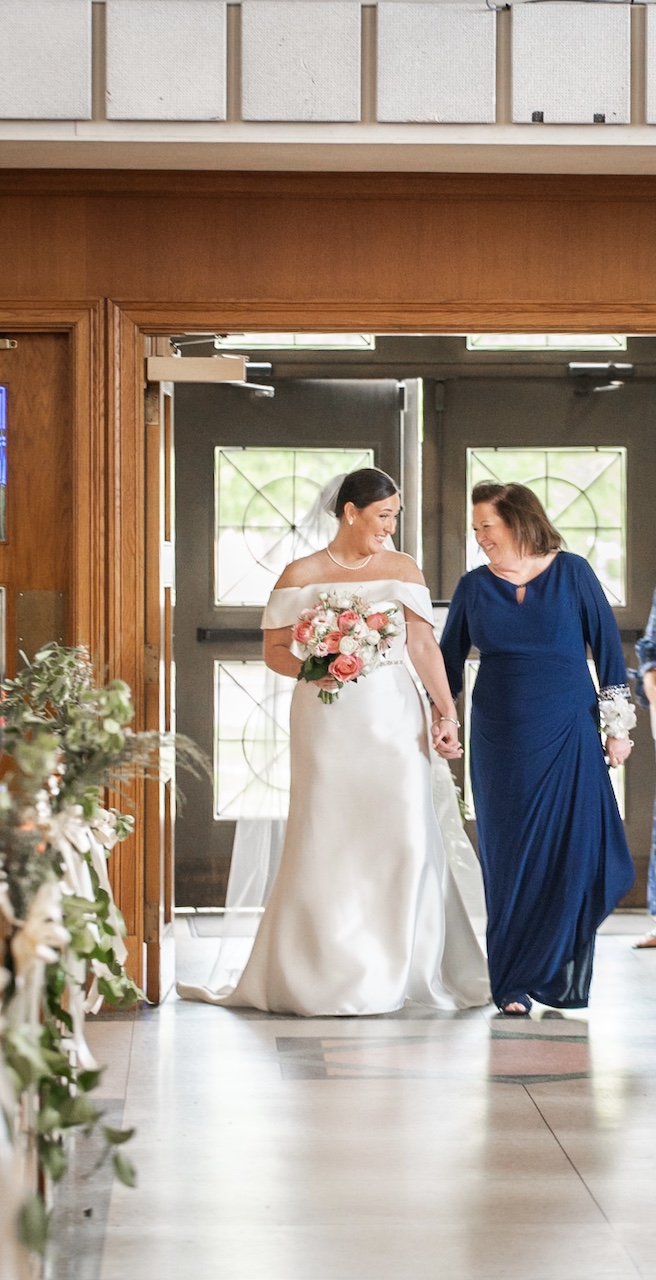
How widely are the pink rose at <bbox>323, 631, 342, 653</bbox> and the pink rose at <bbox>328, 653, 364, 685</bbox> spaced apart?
0.10ft

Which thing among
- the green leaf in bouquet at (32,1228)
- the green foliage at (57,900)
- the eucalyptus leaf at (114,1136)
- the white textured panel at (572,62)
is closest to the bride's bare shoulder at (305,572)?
the white textured panel at (572,62)

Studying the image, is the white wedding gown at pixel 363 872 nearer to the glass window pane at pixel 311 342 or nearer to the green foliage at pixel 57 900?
the green foliage at pixel 57 900

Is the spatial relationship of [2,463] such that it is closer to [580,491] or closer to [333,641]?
[333,641]

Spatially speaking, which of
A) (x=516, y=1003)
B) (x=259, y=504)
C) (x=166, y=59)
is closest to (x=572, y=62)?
(x=166, y=59)

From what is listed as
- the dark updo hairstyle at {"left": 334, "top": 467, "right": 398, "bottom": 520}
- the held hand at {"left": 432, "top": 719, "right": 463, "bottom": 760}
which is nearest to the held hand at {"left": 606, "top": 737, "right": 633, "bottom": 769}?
the held hand at {"left": 432, "top": 719, "right": 463, "bottom": 760}

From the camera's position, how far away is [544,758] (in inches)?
209

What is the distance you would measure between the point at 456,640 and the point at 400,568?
344 mm

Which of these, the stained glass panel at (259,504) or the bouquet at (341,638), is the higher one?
the stained glass panel at (259,504)

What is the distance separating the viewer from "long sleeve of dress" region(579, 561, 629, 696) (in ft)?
17.6

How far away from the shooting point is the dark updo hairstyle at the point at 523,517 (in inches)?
211

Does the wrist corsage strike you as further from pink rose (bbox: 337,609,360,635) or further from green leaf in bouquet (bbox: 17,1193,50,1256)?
green leaf in bouquet (bbox: 17,1193,50,1256)

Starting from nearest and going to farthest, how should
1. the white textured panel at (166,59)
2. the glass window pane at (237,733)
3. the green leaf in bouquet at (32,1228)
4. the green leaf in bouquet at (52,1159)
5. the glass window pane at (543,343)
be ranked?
the green leaf in bouquet at (32,1228), the green leaf in bouquet at (52,1159), the white textured panel at (166,59), the glass window pane at (543,343), the glass window pane at (237,733)

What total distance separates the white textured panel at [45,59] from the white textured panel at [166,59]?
9 centimetres

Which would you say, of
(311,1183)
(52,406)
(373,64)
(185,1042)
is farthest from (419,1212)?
(373,64)
